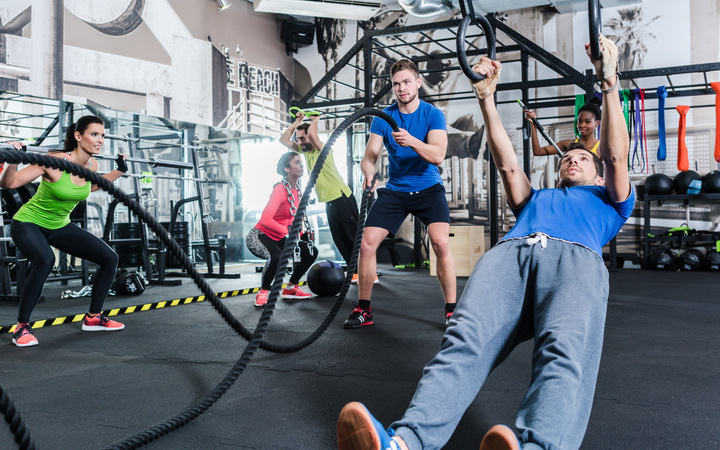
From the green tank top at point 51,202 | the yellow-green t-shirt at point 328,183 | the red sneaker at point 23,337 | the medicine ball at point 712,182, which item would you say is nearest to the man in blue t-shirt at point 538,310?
the green tank top at point 51,202

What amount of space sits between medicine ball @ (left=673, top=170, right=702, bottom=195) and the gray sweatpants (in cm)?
592

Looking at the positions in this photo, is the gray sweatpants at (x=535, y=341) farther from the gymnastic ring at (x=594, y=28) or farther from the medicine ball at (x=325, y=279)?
the medicine ball at (x=325, y=279)

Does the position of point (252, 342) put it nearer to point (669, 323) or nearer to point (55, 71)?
point (669, 323)

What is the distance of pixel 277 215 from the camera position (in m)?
4.17

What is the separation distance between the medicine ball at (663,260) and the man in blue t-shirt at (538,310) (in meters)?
5.52

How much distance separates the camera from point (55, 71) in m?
6.00

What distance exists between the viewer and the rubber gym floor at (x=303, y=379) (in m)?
1.57

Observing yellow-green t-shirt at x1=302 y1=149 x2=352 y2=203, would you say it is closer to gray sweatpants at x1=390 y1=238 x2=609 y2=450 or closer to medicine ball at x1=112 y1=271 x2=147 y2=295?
medicine ball at x1=112 y1=271 x2=147 y2=295

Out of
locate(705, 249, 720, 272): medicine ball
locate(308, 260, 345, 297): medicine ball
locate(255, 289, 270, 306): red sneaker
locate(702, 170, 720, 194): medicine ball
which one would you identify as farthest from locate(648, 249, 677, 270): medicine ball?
locate(255, 289, 270, 306): red sneaker

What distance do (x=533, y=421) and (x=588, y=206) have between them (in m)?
0.75

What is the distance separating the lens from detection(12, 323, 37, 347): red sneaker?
2.94m

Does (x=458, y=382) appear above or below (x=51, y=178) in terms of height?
below

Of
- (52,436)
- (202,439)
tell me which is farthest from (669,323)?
(52,436)

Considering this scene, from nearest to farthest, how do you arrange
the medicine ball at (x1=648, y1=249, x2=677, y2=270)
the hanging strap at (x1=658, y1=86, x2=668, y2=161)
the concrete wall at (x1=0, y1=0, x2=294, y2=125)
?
1. the concrete wall at (x1=0, y1=0, x2=294, y2=125)
2. the hanging strap at (x1=658, y1=86, x2=668, y2=161)
3. the medicine ball at (x1=648, y1=249, x2=677, y2=270)
